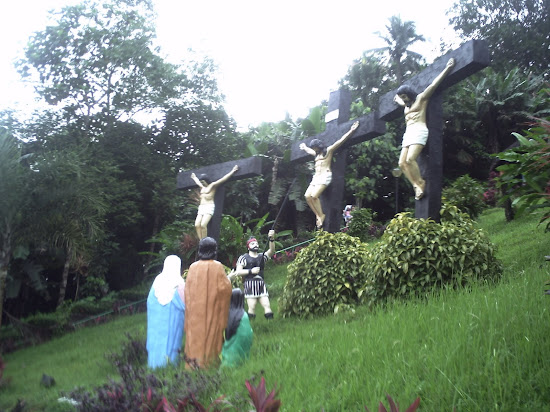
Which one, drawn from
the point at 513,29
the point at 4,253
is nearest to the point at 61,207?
the point at 4,253

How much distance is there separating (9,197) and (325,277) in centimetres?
553

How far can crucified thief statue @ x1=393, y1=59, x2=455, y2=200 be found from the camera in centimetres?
644

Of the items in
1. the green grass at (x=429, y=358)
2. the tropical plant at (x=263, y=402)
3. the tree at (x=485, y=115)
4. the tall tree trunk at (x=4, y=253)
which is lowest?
the green grass at (x=429, y=358)

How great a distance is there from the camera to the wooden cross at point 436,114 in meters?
6.06

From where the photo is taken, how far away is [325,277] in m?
7.00

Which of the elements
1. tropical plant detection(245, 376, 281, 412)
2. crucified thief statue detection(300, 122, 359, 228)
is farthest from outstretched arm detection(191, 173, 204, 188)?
tropical plant detection(245, 376, 281, 412)

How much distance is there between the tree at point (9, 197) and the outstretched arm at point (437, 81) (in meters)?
6.62

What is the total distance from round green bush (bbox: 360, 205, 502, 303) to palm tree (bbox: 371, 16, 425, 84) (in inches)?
732

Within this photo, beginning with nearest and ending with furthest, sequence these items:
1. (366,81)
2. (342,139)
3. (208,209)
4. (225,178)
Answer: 1. (342,139)
2. (225,178)
3. (208,209)
4. (366,81)

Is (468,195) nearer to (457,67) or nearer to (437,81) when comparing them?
(437,81)

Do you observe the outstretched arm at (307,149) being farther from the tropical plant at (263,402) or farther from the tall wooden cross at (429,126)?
the tropical plant at (263,402)

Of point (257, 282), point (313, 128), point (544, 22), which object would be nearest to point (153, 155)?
point (313, 128)

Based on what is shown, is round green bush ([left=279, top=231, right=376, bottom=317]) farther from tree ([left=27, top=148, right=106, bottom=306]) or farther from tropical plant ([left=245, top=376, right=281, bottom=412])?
tree ([left=27, top=148, right=106, bottom=306])

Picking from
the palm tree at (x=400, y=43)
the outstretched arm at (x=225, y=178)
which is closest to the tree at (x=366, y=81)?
the palm tree at (x=400, y=43)
